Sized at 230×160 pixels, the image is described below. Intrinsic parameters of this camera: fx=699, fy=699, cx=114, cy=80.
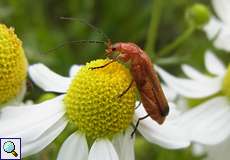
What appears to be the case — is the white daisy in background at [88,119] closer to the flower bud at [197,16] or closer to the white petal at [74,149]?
the white petal at [74,149]

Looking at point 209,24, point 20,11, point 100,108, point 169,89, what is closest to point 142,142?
point 169,89

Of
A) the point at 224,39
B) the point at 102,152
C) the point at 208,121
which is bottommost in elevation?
the point at 102,152

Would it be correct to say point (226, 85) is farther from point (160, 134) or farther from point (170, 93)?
point (160, 134)

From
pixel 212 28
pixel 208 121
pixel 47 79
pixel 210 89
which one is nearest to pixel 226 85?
pixel 210 89

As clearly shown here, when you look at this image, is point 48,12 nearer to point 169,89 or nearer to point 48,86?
point 169,89

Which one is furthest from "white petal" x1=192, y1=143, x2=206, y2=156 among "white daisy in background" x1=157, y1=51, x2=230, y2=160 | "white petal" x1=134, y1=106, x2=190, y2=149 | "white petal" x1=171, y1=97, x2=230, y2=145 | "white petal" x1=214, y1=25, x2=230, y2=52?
"white petal" x1=134, y1=106, x2=190, y2=149

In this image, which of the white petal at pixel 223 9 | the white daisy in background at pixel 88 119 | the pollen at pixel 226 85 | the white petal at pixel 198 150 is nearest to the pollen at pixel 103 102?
the white daisy in background at pixel 88 119

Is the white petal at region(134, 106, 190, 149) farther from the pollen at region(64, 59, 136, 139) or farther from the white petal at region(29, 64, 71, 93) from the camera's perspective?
the white petal at region(29, 64, 71, 93)
